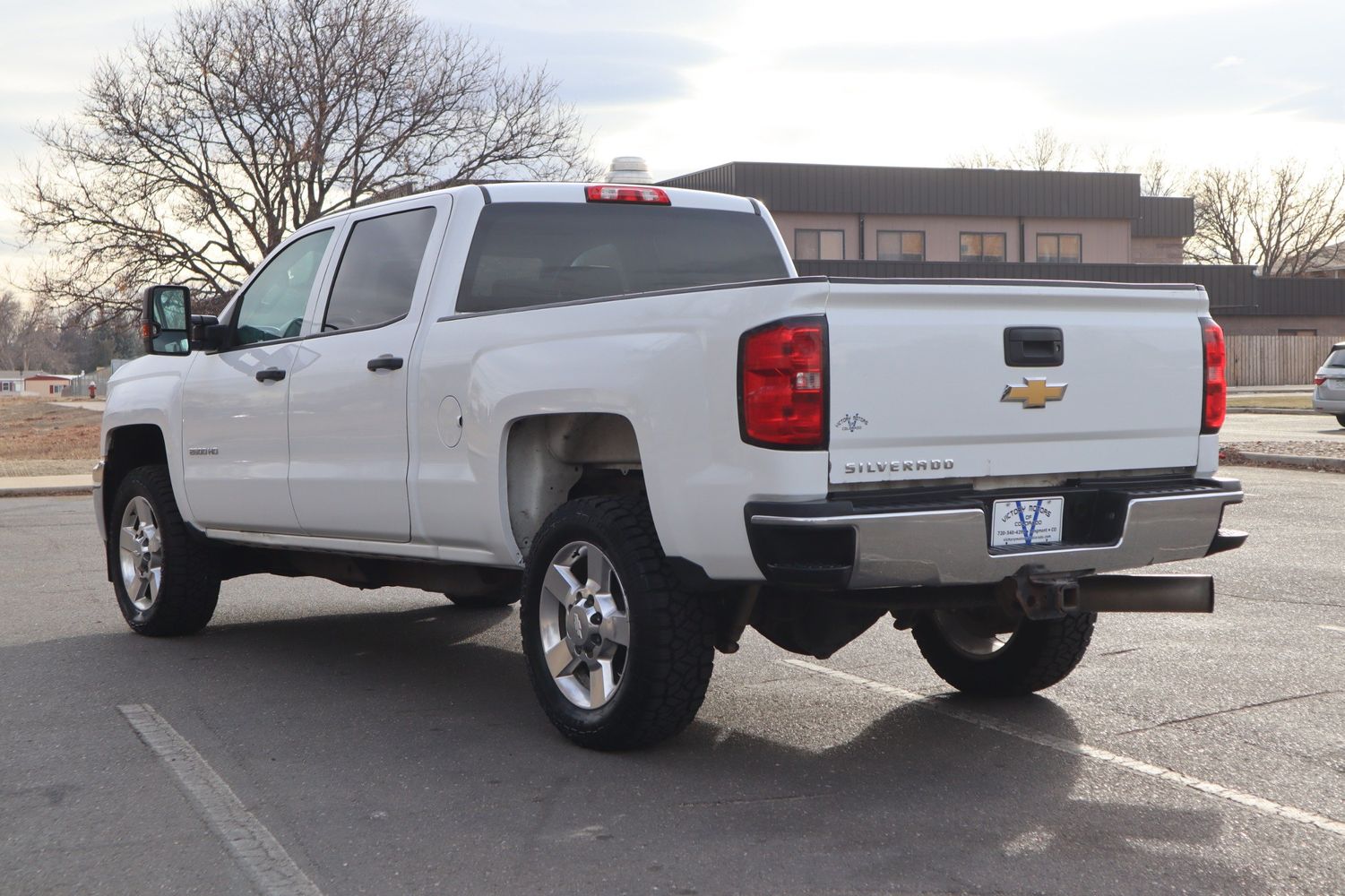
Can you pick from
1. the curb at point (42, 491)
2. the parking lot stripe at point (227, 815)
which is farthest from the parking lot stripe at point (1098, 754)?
the curb at point (42, 491)

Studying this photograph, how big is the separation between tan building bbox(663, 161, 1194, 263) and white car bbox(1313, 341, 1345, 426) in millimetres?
25986

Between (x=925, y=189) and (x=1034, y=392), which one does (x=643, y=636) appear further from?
(x=925, y=189)

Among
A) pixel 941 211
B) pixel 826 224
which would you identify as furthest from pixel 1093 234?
pixel 826 224

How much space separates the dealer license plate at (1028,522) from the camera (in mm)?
4672

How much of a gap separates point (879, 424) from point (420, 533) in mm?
2250

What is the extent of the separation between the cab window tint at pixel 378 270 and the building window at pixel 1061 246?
50233 mm

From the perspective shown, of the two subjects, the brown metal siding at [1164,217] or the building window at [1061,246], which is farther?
the brown metal siding at [1164,217]

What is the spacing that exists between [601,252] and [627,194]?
356 millimetres

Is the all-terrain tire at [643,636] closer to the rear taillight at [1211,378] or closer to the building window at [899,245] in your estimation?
the rear taillight at [1211,378]

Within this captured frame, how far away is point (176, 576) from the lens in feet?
25.3

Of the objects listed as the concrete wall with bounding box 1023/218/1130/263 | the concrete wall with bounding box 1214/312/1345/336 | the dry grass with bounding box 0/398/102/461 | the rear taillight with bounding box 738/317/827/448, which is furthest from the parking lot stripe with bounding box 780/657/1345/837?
the concrete wall with bounding box 1214/312/1345/336

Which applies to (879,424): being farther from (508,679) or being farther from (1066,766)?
(508,679)

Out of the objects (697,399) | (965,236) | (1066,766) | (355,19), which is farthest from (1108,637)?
(965,236)

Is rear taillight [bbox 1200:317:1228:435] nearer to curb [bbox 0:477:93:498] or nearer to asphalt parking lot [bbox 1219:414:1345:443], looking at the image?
curb [bbox 0:477:93:498]
